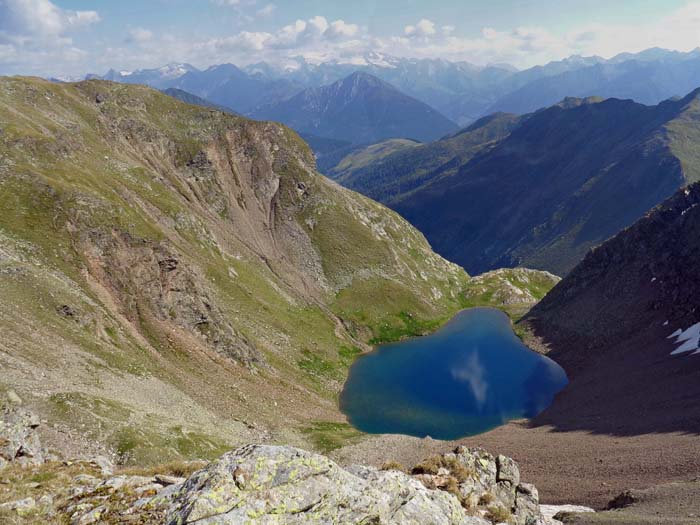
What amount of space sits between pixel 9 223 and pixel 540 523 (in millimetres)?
81579

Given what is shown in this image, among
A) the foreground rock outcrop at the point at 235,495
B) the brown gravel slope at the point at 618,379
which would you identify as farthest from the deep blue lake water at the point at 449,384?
the foreground rock outcrop at the point at 235,495

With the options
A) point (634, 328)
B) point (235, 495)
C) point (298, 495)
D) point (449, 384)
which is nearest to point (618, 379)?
point (634, 328)

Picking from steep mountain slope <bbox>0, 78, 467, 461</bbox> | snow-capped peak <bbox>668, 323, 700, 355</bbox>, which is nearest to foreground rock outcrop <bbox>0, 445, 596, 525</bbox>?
steep mountain slope <bbox>0, 78, 467, 461</bbox>

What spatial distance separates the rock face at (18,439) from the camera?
3097 centimetres

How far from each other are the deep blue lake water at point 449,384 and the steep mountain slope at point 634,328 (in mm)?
6923

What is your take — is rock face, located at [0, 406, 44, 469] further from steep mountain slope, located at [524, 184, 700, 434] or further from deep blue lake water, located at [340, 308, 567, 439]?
steep mountain slope, located at [524, 184, 700, 434]

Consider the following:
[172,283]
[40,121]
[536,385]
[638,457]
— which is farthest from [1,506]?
[40,121]

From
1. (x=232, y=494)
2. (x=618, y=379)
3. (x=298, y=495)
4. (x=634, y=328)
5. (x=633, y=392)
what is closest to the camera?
(x=232, y=494)

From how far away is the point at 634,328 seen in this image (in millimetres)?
103562

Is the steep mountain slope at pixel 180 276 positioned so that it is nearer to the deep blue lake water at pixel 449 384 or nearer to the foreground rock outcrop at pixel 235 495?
the deep blue lake water at pixel 449 384

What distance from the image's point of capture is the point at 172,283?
3310 inches

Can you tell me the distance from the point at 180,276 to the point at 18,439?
54.6 metres

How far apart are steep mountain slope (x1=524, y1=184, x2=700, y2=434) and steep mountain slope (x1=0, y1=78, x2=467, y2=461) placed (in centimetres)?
3884

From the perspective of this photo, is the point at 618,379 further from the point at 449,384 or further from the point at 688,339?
the point at 449,384
